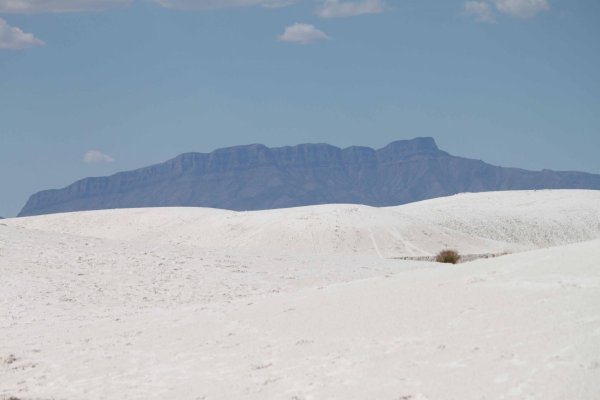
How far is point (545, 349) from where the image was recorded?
9164mm

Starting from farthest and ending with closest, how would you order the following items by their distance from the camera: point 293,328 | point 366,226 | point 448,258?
point 366,226, point 448,258, point 293,328

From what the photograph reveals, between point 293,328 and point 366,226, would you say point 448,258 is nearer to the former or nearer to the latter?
point 366,226

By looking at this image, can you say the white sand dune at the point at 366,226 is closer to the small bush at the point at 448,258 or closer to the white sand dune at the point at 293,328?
the small bush at the point at 448,258

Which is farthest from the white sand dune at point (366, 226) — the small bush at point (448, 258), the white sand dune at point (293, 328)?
the white sand dune at point (293, 328)

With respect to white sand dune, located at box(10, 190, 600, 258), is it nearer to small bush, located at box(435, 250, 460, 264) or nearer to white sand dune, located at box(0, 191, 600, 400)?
small bush, located at box(435, 250, 460, 264)

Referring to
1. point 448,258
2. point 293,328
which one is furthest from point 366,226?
point 293,328

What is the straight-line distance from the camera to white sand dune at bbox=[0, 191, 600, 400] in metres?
9.27

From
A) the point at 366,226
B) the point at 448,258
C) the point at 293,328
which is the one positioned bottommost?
the point at 293,328

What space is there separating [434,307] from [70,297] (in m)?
11.9

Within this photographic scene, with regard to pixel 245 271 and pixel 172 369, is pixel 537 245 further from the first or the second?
pixel 172 369

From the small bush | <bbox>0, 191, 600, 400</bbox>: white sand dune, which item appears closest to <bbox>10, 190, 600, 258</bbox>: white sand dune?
the small bush

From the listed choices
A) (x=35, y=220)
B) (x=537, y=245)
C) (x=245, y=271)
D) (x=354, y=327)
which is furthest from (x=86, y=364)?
(x=35, y=220)

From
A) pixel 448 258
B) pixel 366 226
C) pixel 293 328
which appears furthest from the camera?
pixel 366 226

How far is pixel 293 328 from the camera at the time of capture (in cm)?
1305
